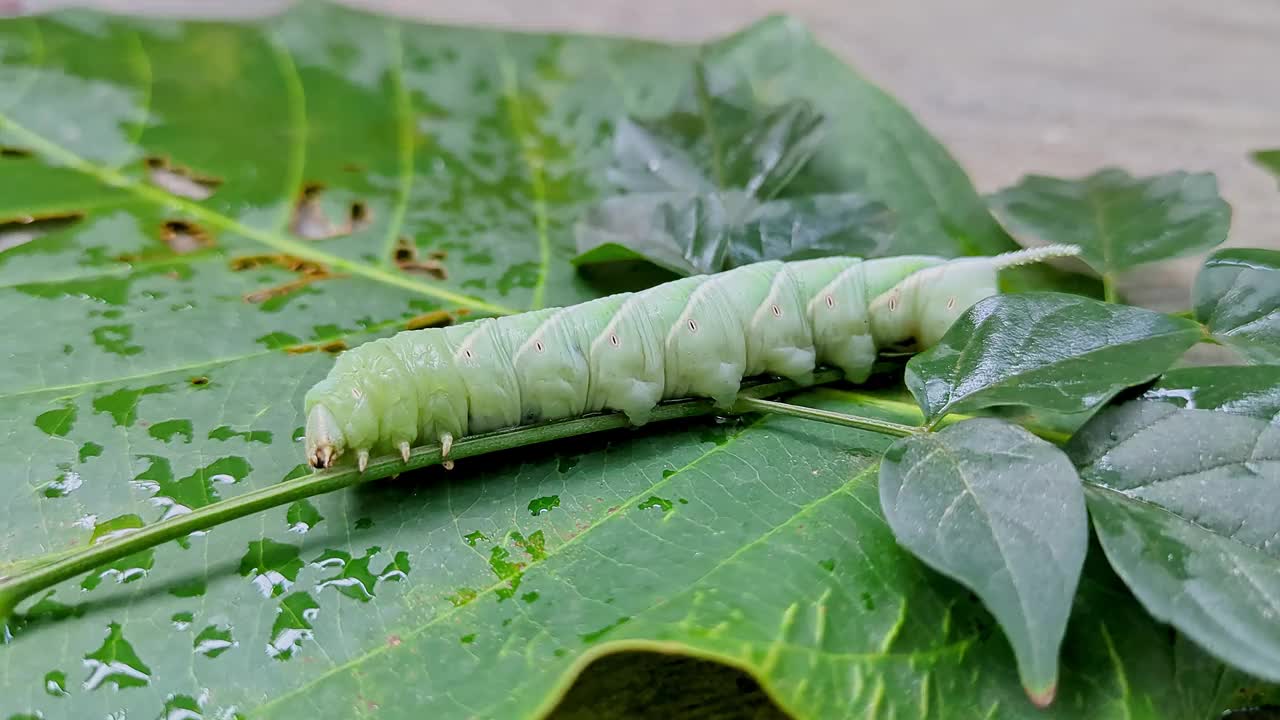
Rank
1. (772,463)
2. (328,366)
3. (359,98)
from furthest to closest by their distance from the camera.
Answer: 1. (359,98)
2. (328,366)
3. (772,463)

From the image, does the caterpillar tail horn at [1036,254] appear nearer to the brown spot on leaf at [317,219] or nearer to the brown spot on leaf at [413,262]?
the brown spot on leaf at [413,262]

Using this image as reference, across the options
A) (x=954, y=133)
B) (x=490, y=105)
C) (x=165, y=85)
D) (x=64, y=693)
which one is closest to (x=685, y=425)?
(x=64, y=693)

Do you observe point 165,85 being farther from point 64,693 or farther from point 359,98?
point 64,693

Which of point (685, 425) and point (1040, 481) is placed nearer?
point (1040, 481)

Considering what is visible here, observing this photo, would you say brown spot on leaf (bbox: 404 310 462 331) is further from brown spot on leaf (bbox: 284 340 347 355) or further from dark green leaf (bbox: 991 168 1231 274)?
dark green leaf (bbox: 991 168 1231 274)

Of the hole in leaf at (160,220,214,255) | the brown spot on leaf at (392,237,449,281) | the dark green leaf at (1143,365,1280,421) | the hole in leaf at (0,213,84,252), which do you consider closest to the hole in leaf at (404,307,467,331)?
the brown spot on leaf at (392,237,449,281)


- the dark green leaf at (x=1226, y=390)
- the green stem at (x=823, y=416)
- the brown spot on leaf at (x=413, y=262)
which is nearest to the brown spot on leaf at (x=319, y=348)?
the brown spot on leaf at (x=413, y=262)

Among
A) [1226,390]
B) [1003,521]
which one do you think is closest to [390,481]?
[1003,521]
